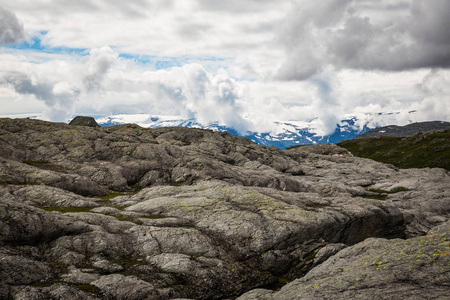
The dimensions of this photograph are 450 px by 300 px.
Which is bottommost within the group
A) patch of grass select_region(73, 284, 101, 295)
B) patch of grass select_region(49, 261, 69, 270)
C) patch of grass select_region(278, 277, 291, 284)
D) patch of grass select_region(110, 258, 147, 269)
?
patch of grass select_region(278, 277, 291, 284)

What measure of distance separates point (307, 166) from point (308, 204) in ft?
296

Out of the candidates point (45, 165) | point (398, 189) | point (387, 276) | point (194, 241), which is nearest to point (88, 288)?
point (194, 241)

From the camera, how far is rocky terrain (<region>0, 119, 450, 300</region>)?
987 inches

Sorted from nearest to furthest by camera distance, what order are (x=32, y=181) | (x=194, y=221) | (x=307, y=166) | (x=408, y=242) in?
(x=408, y=242)
(x=194, y=221)
(x=32, y=181)
(x=307, y=166)

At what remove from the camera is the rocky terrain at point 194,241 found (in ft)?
82.3

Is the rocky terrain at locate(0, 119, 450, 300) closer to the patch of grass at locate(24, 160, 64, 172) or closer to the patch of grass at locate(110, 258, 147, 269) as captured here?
the patch of grass at locate(110, 258, 147, 269)

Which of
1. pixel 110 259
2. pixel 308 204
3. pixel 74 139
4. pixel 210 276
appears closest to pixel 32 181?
pixel 74 139

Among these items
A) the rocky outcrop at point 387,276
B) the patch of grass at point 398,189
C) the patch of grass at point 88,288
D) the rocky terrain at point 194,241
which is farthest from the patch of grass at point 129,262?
the patch of grass at point 398,189

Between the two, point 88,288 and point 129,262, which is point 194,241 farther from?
point 88,288

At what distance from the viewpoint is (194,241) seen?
3712cm

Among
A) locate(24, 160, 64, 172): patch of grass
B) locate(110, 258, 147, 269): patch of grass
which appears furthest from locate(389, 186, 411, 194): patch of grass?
locate(24, 160, 64, 172): patch of grass

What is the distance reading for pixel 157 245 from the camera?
3575 centimetres

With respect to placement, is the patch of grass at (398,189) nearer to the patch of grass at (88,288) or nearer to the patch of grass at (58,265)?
the patch of grass at (88,288)

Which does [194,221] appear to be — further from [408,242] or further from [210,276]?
[408,242]
